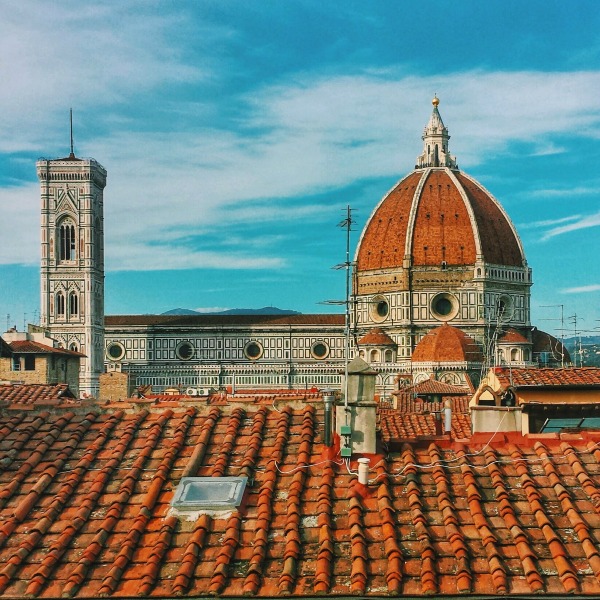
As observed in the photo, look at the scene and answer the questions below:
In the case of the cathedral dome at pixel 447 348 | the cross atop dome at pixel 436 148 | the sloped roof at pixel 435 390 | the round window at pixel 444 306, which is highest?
the cross atop dome at pixel 436 148

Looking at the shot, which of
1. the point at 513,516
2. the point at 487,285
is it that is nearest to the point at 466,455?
the point at 513,516

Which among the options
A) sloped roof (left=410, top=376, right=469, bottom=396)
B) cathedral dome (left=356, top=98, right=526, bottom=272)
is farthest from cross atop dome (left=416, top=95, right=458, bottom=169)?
sloped roof (left=410, top=376, right=469, bottom=396)

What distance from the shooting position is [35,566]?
6297mm

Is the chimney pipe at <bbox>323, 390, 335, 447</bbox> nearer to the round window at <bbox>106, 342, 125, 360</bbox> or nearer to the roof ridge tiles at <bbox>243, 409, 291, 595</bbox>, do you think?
the roof ridge tiles at <bbox>243, 409, 291, 595</bbox>

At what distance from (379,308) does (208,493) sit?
70.8m

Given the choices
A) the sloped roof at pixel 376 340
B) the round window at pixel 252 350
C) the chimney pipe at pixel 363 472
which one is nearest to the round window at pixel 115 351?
the round window at pixel 252 350

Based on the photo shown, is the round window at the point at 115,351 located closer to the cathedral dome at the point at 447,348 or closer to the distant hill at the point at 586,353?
the cathedral dome at the point at 447,348

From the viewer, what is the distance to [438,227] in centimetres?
7688

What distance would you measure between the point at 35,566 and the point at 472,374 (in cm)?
6000

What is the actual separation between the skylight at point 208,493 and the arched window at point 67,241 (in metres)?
74.6

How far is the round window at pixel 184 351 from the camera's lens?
8094 centimetres

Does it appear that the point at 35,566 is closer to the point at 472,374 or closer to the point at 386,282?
the point at 472,374

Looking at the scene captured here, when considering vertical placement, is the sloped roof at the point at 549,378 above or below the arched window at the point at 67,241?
below

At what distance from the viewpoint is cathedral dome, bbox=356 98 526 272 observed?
7606 cm
